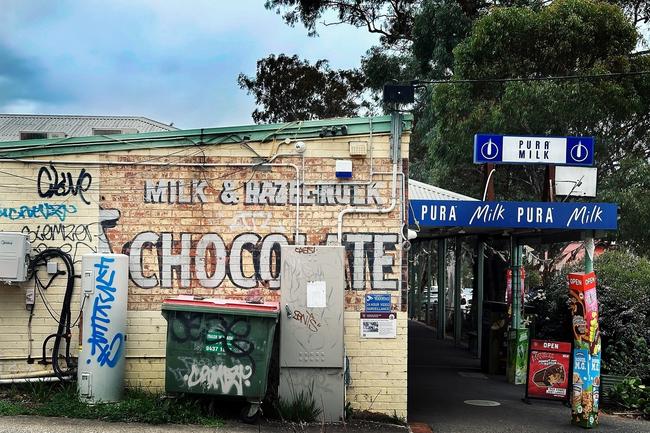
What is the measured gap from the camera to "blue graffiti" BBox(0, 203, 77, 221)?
906 centimetres

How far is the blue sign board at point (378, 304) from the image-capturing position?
9023 millimetres

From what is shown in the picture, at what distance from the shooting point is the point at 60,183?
29.9 ft

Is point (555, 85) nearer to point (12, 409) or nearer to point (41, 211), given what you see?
point (41, 211)

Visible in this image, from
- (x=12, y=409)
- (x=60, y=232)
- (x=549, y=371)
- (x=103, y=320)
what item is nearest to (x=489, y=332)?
(x=549, y=371)

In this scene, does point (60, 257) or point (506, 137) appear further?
point (506, 137)

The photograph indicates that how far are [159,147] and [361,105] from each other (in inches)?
1044

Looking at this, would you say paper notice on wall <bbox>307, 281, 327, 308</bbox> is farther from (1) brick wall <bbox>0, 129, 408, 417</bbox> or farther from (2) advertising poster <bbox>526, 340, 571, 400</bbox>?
(2) advertising poster <bbox>526, 340, 571, 400</bbox>

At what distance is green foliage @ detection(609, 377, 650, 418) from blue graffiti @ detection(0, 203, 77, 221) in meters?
8.31

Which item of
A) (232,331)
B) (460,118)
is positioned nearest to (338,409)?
(232,331)

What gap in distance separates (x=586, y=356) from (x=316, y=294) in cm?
360

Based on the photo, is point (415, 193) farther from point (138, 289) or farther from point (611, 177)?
point (611, 177)

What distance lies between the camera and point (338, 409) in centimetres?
848

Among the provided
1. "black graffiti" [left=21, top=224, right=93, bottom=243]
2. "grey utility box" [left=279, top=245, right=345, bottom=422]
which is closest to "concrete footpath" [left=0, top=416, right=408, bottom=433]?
"grey utility box" [left=279, top=245, right=345, bottom=422]

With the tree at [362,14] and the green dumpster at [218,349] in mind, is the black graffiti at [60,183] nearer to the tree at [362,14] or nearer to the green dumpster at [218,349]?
the green dumpster at [218,349]
